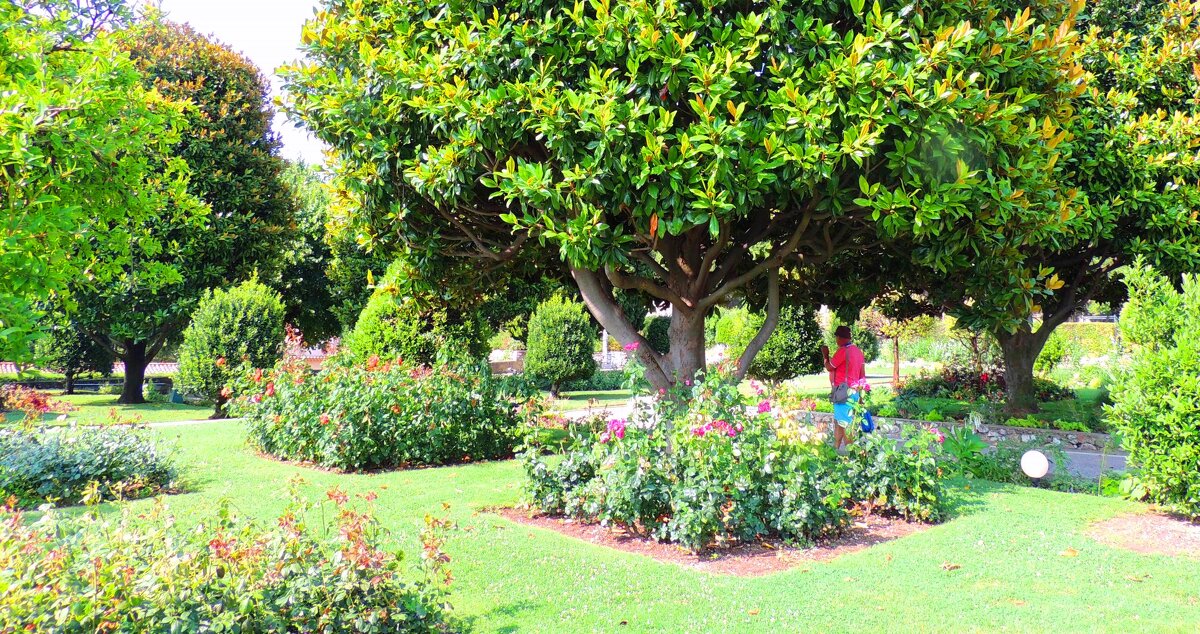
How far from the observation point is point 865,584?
15.9 ft

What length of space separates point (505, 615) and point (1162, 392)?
553cm

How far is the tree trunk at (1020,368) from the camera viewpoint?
13320 millimetres

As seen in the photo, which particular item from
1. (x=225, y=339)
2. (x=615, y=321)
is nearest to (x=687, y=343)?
(x=615, y=321)

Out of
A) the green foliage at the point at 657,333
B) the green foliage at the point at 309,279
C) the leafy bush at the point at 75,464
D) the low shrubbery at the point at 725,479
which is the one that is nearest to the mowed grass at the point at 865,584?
the low shrubbery at the point at 725,479

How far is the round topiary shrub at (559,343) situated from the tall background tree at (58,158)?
14.8 metres

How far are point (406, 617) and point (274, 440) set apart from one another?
7018mm

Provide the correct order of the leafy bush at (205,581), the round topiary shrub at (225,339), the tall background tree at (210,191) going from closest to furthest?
the leafy bush at (205,581) < the round topiary shrub at (225,339) < the tall background tree at (210,191)

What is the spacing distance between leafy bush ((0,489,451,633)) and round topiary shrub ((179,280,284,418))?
12066 millimetres

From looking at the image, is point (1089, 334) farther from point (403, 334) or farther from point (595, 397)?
point (403, 334)

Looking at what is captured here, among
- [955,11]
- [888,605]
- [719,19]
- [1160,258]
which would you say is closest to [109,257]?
[719,19]

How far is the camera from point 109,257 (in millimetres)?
6523

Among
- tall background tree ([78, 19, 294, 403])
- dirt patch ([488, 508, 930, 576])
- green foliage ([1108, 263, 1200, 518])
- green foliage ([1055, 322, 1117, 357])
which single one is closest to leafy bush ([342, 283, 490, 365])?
dirt patch ([488, 508, 930, 576])

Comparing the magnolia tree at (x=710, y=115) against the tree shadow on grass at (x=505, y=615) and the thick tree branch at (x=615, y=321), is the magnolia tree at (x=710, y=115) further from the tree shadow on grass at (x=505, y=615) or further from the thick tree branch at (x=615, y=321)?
the tree shadow on grass at (x=505, y=615)

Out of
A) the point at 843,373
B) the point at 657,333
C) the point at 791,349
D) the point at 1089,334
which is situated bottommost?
the point at 843,373
